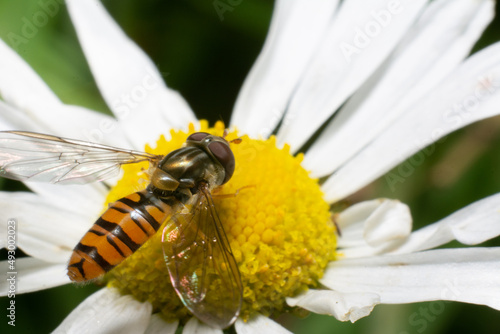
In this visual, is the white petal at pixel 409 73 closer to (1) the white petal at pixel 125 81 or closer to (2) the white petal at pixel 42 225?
(1) the white petal at pixel 125 81

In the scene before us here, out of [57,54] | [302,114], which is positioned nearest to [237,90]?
[302,114]

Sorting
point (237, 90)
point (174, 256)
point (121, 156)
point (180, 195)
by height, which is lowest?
point (174, 256)

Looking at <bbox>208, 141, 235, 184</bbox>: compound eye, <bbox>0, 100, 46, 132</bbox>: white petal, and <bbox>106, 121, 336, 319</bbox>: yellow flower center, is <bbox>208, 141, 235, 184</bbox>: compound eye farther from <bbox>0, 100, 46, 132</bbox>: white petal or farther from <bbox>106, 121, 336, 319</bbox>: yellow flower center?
<bbox>0, 100, 46, 132</bbox>: white petal

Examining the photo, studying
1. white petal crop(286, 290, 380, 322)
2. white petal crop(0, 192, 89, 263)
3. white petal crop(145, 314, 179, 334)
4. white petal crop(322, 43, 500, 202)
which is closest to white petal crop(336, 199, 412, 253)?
white petal crop(322, 43, 500, 202)

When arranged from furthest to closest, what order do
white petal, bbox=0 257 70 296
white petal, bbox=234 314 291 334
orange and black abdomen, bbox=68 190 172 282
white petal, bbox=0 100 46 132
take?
white petal, bbox=0 100 46 132 → white petal, bbox=0 257 70 296 → white petal, bbox=234 314 291 334 → orange and black abdomen, bbox=68 190 172 282

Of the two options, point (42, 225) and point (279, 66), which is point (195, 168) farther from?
point (279, 66)

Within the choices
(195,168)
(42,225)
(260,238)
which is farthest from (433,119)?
(42,225)

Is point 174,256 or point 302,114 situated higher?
point 302,114

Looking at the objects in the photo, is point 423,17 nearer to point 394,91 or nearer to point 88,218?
point 394,91
